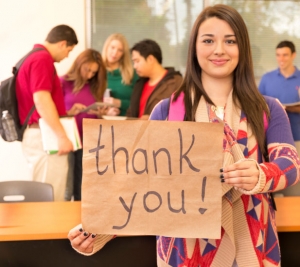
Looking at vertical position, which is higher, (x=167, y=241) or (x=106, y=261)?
(x=167, y=241)

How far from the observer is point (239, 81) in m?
1.32

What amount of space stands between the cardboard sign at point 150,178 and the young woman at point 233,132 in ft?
0.34

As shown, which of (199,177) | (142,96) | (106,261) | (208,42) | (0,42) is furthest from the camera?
(0,42)

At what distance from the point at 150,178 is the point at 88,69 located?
300 centimetres

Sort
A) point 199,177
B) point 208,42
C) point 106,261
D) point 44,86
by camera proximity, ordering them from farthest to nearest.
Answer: point 44,86, point 106,261, point 208,42, point 199,177

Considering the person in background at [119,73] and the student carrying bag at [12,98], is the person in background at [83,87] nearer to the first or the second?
the person in background at [119,73]

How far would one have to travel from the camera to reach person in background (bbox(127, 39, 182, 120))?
3691mm

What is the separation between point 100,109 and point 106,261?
7.31 ft

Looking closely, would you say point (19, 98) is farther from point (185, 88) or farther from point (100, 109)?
point (185, 88)

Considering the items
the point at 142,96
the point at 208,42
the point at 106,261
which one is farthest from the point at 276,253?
the point at 142,96

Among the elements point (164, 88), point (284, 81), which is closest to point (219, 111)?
point (164, 88)

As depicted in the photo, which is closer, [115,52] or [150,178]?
[150,178]

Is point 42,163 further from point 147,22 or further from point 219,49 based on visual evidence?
point 147,22

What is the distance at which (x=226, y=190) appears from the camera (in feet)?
3.83
